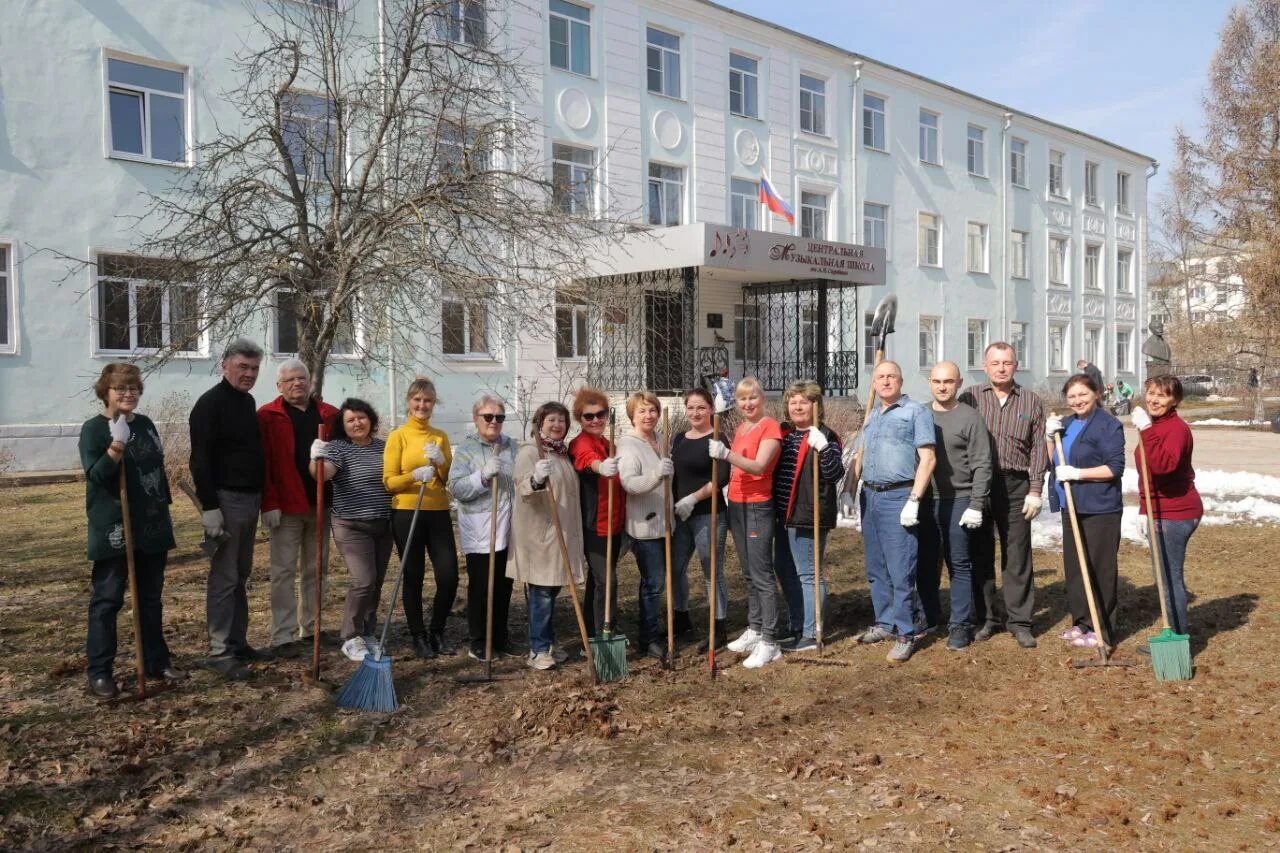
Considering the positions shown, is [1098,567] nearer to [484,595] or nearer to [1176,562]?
[1176,562]

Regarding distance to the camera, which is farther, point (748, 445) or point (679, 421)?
point (679, 421)

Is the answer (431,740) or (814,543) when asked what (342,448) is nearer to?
(431,740)

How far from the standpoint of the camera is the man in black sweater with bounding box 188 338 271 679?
5.66 metres

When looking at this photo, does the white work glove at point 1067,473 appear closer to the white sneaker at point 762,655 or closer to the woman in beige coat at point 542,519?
the white sneaker at point 762,655

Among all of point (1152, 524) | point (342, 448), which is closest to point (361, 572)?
point (342, 448)

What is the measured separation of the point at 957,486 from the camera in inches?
249

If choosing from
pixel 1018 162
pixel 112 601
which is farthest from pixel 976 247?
pixel 112 601

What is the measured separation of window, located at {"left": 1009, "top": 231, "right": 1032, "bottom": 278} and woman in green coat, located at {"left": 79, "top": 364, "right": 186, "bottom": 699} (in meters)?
31.3

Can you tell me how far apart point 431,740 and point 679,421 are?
1344cm

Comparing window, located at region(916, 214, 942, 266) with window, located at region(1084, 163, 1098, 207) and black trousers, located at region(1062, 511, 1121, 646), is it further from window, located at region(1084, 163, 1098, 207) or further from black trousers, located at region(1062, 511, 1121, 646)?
black trousers, located at region(1062, 511, 1121, 646)

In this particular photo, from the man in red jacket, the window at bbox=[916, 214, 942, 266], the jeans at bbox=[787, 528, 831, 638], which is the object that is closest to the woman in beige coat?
the man in red jacket

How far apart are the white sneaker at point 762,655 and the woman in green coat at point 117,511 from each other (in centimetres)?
327

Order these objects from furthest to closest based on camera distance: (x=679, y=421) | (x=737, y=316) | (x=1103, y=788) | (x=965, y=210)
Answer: (x=965, y=210), (x=737, y=316), (x=679, y=421), (x=1103, y=788)

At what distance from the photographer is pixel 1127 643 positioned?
258 inches
